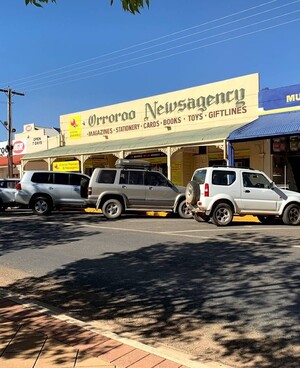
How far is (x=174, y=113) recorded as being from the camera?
23.9 metres

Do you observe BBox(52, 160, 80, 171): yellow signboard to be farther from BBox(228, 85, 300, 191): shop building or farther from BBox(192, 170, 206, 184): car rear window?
BBox(192, 170, 206, 184): car rear window

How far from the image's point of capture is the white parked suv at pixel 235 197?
44.1 ft

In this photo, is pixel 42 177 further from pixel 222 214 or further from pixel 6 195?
pixel 222 214

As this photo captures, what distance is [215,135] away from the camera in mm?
19391

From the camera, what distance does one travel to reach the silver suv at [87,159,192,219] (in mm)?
16203

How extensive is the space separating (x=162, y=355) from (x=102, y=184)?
1261 centimetres

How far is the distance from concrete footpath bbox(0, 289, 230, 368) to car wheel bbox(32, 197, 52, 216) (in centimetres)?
1329

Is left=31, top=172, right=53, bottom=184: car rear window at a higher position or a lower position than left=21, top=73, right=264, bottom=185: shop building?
lower

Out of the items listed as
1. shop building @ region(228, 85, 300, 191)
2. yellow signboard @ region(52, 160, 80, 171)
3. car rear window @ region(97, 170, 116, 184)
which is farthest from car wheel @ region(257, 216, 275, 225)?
yellow signboard @ region(52, 160, 80, 171)

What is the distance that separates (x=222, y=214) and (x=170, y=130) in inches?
444

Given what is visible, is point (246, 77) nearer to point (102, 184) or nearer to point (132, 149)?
point (132, 149)

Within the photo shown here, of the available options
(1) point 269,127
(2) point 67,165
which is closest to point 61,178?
(1) point 269,127

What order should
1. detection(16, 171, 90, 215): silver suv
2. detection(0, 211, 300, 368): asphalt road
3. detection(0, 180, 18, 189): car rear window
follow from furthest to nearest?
detection(0, 180, 18, 189): car rear window < detection(16, 171, 90, 215): silver suv < detection(0, 211, 300, 368): asphalt road

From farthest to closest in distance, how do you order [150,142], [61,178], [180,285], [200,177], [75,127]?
[75,127], [150,142], [61,178], [200,177], [180,285]
